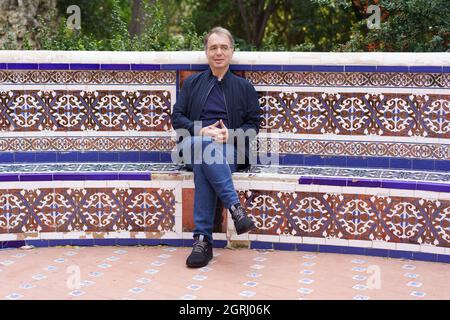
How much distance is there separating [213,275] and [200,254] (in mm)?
237

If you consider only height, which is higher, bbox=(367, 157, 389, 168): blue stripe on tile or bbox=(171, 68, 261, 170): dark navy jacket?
bbox=(171, 68, 261, 170): dark navy jacket

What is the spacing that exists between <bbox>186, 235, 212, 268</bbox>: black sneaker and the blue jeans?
0.16 ft

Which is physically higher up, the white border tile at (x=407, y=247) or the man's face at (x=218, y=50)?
the man's face at (x=218, y=50)

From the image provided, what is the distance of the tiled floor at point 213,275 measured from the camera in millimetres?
5105

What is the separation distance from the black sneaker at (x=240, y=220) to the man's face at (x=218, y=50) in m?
1.05

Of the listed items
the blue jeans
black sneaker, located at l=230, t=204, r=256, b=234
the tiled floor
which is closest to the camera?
the tiled floor

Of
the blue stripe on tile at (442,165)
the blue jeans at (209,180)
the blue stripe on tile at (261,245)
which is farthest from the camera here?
the blue stripe on tile at (261,245)

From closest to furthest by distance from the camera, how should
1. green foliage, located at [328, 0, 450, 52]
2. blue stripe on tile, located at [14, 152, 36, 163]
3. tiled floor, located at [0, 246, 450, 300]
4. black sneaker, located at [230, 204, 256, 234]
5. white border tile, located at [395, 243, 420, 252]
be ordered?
1. tiled floor, located at [0, 246, 450, 300]
2. black sneaker, located at [230, 204, 256, 234]
3. white border tile, located at [395, 243, 420, 252]
4. blue stripe on tile, located at [14, 152, 36, 163]
5. green foliage, located at [328, 0, 450, 52]

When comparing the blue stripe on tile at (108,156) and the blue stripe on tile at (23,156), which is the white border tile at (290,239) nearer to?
the blue stripe on tile at (108,156)

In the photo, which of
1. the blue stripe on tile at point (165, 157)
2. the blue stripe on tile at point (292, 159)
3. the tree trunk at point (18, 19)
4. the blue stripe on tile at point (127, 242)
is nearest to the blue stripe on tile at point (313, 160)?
the blue stripe on tile at point (292, 159)

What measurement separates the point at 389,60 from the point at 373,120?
1.49 feet

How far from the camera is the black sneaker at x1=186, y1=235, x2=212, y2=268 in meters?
5.60

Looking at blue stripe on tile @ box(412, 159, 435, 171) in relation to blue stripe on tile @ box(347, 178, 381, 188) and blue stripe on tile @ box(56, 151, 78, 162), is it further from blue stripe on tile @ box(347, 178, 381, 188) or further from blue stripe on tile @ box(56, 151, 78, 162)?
blue stripe on tile @ box(56, 151, 78, 162)

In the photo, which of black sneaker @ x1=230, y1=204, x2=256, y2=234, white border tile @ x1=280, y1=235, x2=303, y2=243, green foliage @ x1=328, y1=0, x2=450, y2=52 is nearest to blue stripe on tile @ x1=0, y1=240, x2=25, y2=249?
black sneaker @ x1=230, y1=204, x2=256, y2=234
